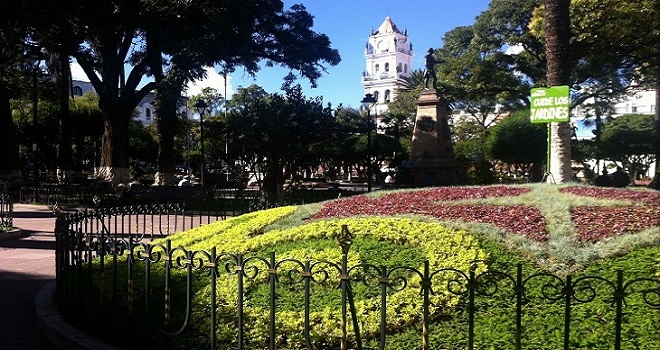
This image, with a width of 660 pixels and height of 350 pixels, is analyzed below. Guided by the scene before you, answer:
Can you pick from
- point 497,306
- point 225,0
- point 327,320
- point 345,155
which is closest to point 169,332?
point 327,320

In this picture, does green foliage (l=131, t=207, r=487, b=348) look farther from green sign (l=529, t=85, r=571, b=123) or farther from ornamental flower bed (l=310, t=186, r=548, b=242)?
green sign (l=529, t=85, r=571, b=123)

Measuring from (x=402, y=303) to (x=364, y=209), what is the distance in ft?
10.2

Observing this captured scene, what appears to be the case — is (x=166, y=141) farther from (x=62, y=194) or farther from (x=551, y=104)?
(x=551, y=104)

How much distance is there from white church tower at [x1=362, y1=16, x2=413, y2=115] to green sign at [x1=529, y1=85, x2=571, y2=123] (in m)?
102

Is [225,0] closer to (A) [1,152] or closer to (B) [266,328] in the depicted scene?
(A) [1,152]

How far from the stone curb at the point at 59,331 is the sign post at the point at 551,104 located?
672 cm

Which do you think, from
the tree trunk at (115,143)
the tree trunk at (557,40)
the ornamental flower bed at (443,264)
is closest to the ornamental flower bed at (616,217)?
the ornamental flower bed at (443,264)

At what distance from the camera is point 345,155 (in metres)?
37.5

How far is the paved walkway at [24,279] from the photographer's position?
5.21m

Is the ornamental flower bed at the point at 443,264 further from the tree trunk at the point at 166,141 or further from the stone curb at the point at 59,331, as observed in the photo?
the tree trunk at the point at 166,141

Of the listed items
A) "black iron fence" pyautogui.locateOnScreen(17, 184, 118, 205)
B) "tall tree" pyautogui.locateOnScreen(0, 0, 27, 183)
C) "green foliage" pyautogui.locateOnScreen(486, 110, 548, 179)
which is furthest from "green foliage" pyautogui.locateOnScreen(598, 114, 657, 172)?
"tall tree" pyautogui.locateOnScreen(0, 0, 27, 183)

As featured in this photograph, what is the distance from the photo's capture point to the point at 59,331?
496 cm

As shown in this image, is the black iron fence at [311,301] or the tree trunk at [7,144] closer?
the black iron fence at [311,301]

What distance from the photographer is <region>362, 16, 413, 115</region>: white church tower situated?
11181 cm
